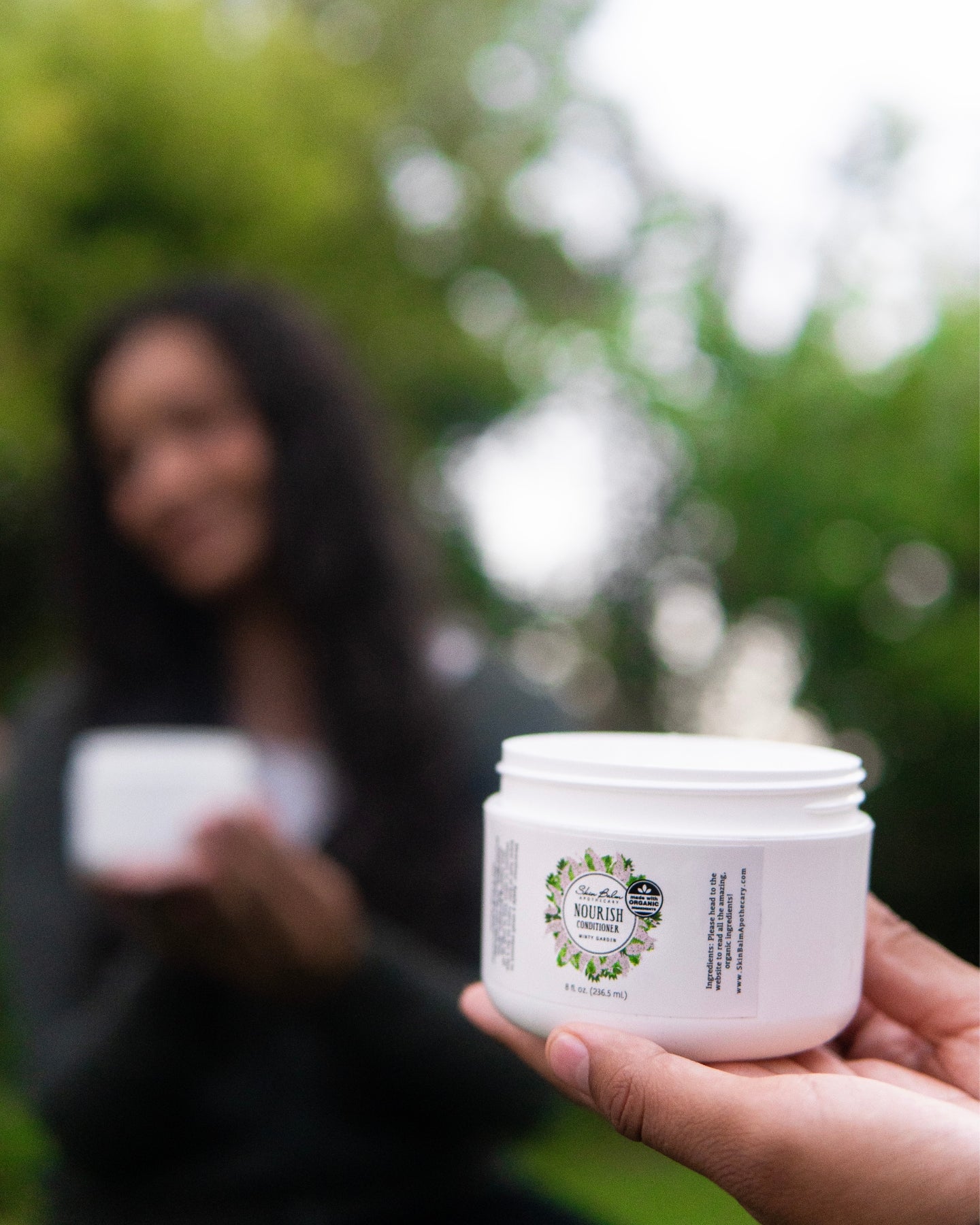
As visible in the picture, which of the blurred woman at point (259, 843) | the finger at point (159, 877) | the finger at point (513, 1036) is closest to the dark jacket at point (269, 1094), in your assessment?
the blurred woman at point (259, 843)

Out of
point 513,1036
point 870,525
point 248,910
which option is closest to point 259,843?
point 248,910

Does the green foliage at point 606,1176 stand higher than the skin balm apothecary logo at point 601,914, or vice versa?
the skin balm apothecary logo at point 601,914

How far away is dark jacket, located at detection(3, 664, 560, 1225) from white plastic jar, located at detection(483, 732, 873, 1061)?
40cm

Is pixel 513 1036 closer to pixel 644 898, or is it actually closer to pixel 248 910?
pixel 644 898

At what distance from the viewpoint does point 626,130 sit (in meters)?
1.46

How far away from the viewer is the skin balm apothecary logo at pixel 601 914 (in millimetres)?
402

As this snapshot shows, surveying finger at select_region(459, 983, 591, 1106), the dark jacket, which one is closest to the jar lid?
finger at select_region(459, 983, 591, 1106)

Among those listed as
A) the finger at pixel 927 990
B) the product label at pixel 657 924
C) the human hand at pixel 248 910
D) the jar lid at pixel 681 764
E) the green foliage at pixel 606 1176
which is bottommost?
the green foliage at pixel 606 1176

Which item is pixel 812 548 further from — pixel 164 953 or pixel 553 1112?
pixel 164 953

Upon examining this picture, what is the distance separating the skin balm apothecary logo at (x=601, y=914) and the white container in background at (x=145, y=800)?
0.34m

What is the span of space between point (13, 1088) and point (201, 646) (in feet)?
2.94

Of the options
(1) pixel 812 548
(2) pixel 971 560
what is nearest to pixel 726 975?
(2) pixel 971 560

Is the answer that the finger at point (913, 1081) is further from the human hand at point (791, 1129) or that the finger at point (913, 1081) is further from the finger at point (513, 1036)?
the finger at point (513, 1036)

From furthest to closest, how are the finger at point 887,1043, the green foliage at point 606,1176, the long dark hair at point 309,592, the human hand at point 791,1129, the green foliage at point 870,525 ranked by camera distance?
1. the green foliage at point 870,525
2. the long dark hair at point 309,592
3. the green foliage at point 606,1176
4. the finger at point 887,1043
5. the human hand at point 791,1129
